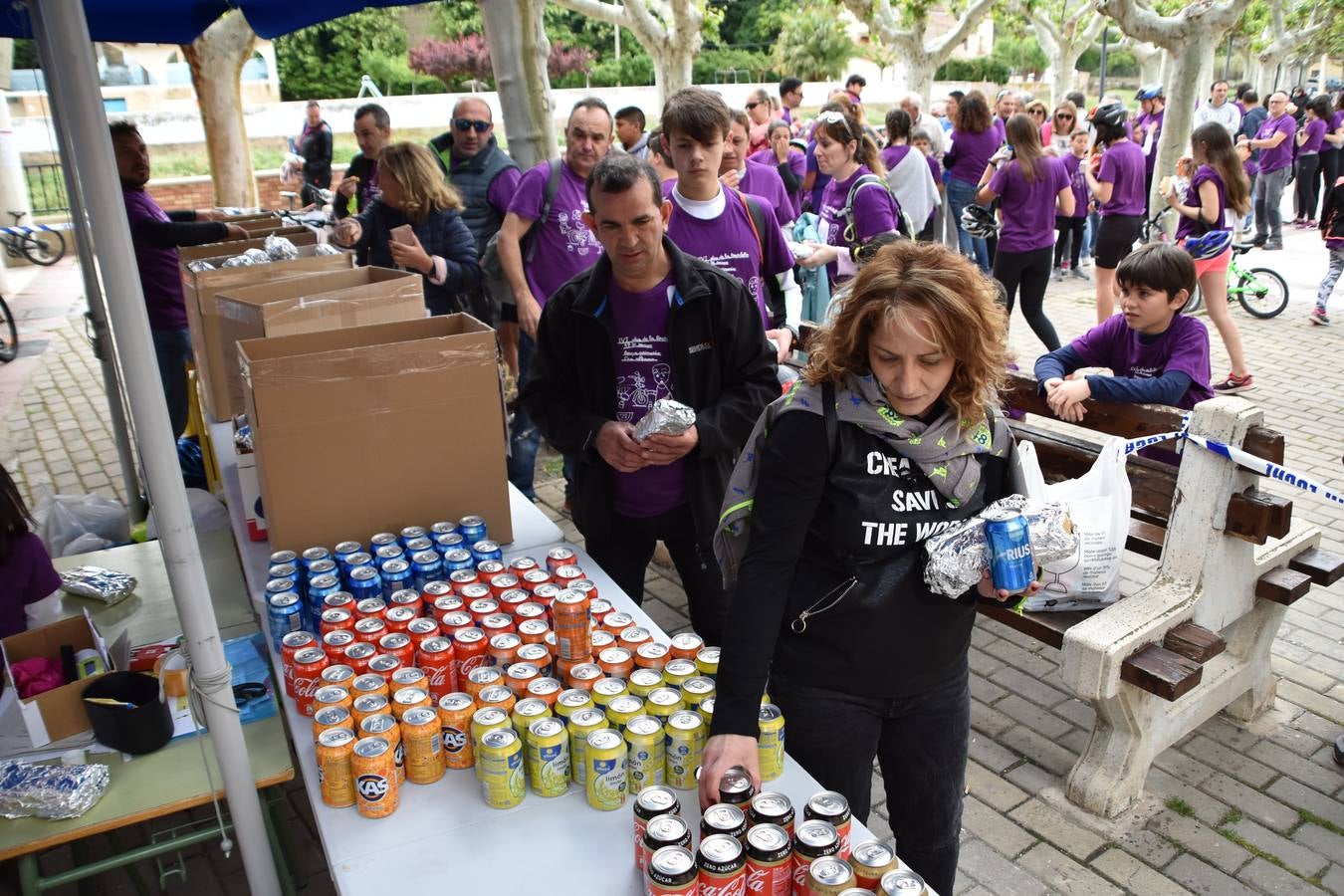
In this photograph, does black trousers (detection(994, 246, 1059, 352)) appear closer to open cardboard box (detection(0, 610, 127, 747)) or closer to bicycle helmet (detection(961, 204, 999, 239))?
bicycle helmet (detection(961, 204, 999, 239))

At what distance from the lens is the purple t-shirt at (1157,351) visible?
3.94m

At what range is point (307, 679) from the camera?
2.33 metres

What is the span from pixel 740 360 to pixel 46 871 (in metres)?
2.94

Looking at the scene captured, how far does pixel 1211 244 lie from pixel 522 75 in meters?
5.44

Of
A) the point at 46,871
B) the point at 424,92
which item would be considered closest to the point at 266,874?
the point at 46,871

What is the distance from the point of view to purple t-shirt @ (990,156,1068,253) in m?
7.93

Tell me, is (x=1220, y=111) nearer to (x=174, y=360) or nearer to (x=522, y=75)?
(x=522, y=75)

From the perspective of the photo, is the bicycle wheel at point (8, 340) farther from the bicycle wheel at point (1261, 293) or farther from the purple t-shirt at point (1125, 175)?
the bicycle wheel at point (1261, 293)

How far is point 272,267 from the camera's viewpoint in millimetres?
4469

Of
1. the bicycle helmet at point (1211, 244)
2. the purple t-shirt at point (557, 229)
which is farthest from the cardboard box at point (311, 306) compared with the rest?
the bicycle helmet at point (1211, 244)

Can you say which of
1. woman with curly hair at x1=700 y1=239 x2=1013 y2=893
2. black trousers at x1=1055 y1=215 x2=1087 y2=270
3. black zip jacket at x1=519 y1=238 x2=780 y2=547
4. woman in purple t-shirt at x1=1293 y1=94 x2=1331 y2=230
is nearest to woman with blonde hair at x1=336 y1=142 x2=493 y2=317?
black zip jacket at x1=519 y1=238 x2=780 y2=547

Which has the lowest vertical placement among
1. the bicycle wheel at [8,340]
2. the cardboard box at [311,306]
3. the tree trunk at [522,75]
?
the bicycle wheel at [8,340]

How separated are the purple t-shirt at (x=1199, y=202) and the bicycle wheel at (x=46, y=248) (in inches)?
607

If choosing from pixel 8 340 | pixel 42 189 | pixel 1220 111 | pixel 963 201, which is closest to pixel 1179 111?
pixel 963 201
